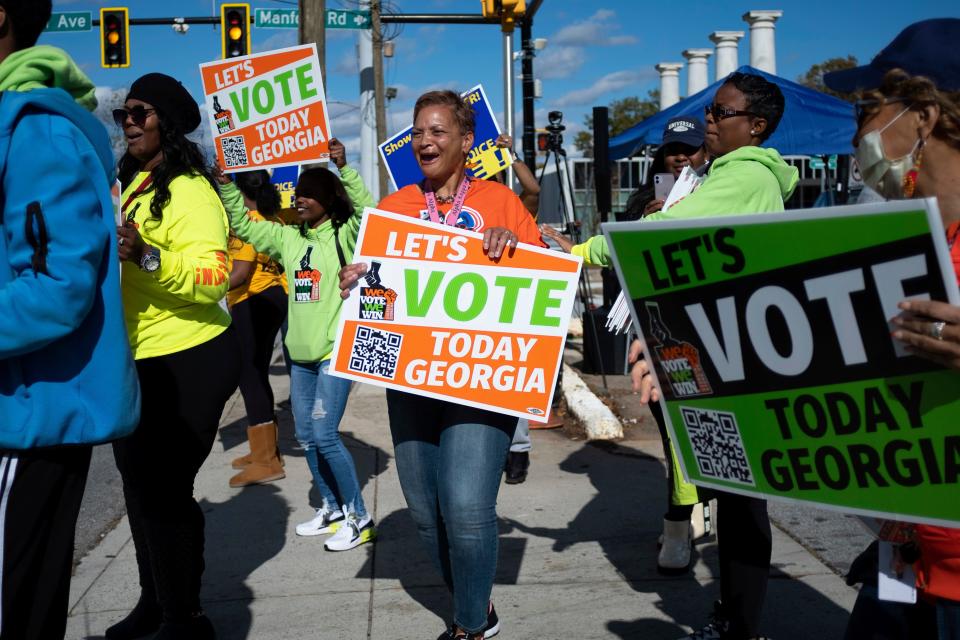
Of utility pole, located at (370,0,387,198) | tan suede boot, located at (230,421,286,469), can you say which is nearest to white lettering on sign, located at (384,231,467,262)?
tan suede boot, located at (230,421,286,469)

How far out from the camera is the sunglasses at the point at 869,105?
203cm

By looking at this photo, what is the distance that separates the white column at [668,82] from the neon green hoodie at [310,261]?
2662cm

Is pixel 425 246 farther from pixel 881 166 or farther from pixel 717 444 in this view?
pixel 881 166

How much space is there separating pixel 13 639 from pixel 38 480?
1.26 feet

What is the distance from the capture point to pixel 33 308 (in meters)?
2.22

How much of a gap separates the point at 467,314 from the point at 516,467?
9.61ft

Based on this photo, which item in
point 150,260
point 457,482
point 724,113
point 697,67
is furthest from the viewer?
point 697,67

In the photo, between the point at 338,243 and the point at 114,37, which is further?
the point at 114,37

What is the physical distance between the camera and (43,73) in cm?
242

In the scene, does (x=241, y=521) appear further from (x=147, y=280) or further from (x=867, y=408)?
(x=867, y=408)

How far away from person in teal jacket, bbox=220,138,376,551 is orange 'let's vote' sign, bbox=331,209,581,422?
5.75 feet

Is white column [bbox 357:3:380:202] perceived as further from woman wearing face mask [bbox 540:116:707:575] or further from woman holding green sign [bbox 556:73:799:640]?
woman holding green sign [bbox 556:73:799:640]

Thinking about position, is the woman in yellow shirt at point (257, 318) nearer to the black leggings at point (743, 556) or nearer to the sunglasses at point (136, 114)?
the sunglasses at point (136, 114)

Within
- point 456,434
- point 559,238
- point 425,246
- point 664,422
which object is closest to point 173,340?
point 425,246
